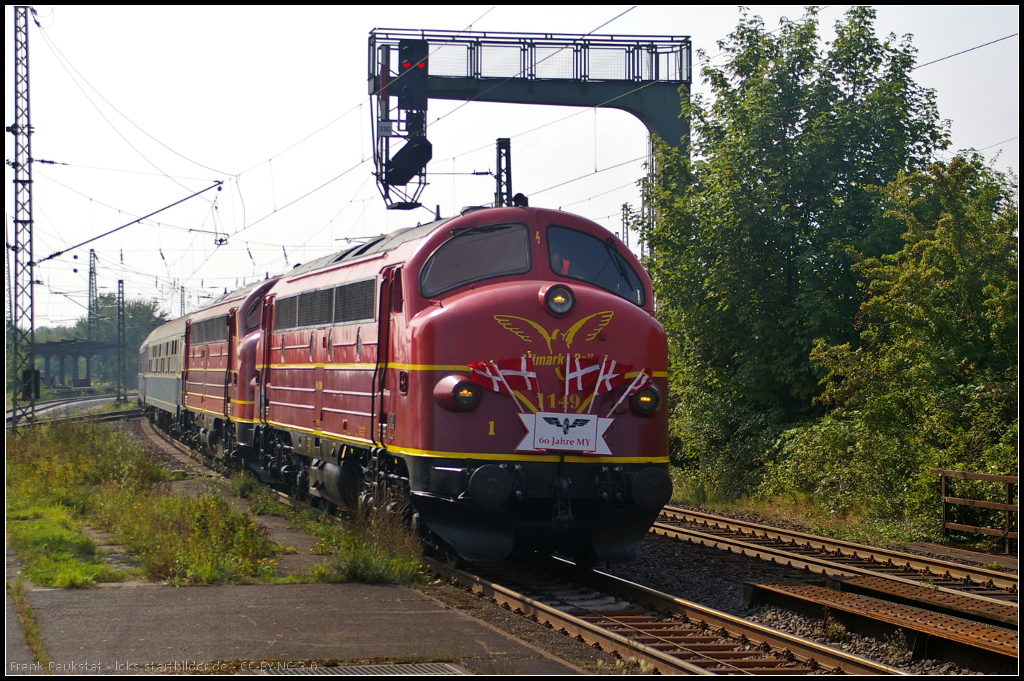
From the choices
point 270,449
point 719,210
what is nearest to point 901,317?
point 719,210

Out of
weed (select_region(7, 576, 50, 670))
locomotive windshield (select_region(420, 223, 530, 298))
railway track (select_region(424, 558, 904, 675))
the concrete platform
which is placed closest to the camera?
weed (select_region(7, 576, 50, 670))

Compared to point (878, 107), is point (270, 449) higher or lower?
lower

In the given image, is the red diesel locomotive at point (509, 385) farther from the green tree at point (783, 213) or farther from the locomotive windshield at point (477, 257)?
the green tree at point (783, 213)

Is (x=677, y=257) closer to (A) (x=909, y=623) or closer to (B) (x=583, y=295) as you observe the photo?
(B) (x=583, y=295)

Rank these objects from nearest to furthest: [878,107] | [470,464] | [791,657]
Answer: [791,657], [470,464], [878,107]

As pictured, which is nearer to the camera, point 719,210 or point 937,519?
point 937,519

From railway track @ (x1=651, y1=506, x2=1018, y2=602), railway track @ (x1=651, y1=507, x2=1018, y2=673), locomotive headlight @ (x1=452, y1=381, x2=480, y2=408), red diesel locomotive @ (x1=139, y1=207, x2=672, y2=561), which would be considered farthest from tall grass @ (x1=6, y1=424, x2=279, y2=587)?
railway track @ (x1=651, y1=506, x2=1018, y2=602)

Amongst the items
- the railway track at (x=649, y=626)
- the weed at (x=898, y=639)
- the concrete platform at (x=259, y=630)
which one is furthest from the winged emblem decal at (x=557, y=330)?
the weed at (x=898, y=639)

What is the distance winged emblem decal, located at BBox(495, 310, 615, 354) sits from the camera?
994cm

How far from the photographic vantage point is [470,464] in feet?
31.8

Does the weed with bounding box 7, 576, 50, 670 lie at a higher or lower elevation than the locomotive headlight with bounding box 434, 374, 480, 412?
lower

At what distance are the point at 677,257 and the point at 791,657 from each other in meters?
13.7

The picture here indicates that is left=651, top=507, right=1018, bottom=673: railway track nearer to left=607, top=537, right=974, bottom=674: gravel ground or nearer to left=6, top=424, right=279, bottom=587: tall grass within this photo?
left=607, top=537, right=974, bottom=674: gravel ground

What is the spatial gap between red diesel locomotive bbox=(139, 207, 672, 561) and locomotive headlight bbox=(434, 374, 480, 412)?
0.01 metres
